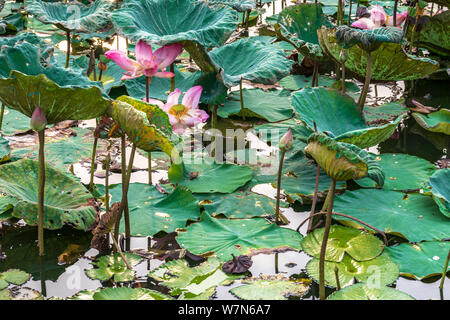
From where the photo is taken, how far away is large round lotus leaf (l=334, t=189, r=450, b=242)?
255 centimetres

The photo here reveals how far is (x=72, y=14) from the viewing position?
407 centimetres

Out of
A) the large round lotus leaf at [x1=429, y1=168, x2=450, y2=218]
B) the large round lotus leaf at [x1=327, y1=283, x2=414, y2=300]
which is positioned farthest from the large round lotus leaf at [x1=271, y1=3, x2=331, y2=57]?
the large round lotus leaf at [x1=327, y1=283, x2=414, y2=300]

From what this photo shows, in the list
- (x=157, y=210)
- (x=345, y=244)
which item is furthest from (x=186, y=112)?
(x=345, y=244)

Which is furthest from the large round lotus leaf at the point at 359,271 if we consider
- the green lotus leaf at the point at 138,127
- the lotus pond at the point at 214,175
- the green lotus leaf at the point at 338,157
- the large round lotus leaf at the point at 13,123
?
the large round lotus leaf at the point at 13,123

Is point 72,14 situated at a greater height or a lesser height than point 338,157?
greater

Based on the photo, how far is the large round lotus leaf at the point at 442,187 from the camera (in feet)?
8.23

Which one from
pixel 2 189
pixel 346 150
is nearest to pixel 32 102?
pixel 2 189

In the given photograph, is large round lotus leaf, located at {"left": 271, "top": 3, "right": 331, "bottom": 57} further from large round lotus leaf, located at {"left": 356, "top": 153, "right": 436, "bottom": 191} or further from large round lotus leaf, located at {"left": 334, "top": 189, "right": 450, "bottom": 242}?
large round lotus leaf, located at {"left": 334, "top": 189, "right": 450, "bottom": 242}

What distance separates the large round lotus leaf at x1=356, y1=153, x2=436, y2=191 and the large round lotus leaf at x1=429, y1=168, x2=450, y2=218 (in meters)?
0.33

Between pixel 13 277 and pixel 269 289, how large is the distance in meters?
0.99

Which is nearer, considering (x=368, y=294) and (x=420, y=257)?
(x=368, y=294)

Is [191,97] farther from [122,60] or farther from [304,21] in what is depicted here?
[304,21]

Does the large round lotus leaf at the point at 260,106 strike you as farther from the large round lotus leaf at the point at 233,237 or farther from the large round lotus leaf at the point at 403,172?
the large round lotus leaf at the point at 233,237

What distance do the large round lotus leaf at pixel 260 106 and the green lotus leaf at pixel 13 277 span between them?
1.84m
